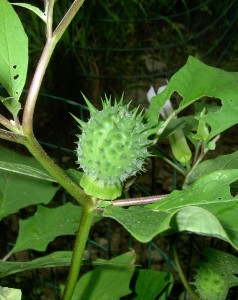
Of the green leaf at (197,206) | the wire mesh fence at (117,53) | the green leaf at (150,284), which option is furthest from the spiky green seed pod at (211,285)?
the wire mesh fence at (117,53)

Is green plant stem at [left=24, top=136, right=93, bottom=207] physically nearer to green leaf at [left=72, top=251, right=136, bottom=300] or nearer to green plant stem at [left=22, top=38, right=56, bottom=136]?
green plant stem at [left=22, top=38, right=56, bottom=136]

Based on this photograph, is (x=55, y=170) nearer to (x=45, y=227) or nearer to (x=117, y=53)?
(x=45, y=227)

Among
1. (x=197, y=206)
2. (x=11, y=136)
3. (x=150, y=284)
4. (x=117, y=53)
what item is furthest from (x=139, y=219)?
(x=117, y=53)

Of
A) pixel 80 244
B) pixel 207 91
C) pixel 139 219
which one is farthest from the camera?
pixel 207 91

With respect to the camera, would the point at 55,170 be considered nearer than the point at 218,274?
Yes

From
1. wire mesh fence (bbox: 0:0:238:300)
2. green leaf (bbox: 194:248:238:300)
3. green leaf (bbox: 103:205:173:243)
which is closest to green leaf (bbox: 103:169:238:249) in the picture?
green leaf (bbox: 103:205:173:243)

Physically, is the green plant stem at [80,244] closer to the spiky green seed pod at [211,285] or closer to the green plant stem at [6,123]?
the green plant stem at [6,123]
